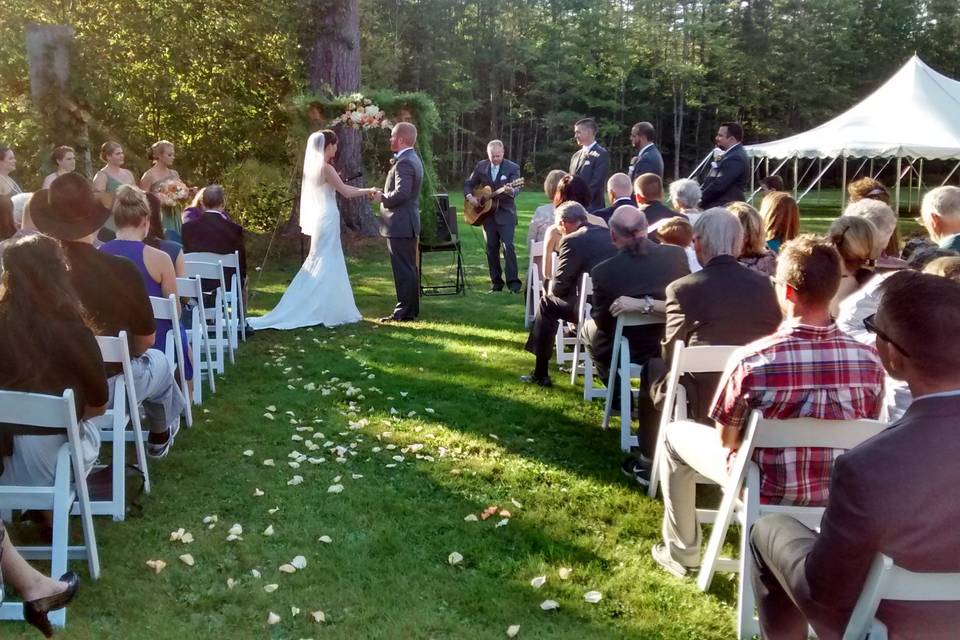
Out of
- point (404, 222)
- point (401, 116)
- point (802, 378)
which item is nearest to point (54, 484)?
point (802, 378)

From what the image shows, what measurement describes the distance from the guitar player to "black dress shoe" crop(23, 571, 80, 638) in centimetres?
777

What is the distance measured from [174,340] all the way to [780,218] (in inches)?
156

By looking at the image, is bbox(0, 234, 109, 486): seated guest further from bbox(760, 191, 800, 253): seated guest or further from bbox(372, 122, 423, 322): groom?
bbox(372, 122, 423, 322): groom

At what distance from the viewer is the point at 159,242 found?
219 inches

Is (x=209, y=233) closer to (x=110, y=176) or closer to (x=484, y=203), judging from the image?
(x=110, y=176)

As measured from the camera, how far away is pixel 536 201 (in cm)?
2877

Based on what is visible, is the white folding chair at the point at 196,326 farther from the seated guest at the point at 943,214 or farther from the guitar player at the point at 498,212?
the guitar player at the point at 498,212

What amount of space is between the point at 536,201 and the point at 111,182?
2139 cm

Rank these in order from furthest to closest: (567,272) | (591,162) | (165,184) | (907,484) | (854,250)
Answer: (591,162)
(165,184)
(567,272)
(854,250)
(907,484)

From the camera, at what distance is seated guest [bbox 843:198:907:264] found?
4.32 m

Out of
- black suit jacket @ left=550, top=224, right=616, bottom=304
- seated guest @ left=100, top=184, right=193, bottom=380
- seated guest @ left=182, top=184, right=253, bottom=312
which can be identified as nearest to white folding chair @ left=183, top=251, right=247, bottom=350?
seated guest @ left=182, top=184, right=253, bottom=312

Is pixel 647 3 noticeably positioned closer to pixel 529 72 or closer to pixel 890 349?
pixel 529 72

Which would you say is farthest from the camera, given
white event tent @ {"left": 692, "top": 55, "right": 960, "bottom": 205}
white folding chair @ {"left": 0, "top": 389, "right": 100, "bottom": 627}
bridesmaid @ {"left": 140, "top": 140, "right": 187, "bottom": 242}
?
white event tent @ {"left": 692, "top": 55, "right": 960, "bottom": 205}

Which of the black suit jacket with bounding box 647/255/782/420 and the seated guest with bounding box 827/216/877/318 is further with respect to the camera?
the seated guest with bounding box 827/216/877/318
